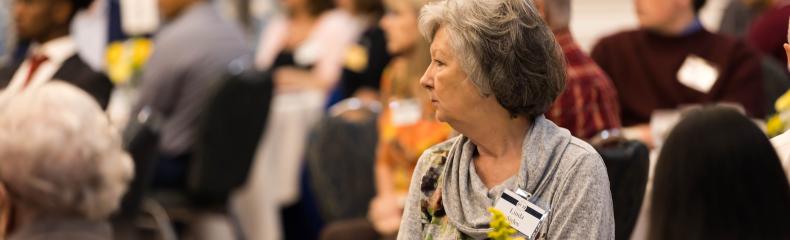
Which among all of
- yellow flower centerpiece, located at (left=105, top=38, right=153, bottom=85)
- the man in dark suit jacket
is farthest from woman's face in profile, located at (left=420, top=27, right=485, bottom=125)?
yellow flower centerpiece, located at (left=105, top=38, right=153, bottom=85)

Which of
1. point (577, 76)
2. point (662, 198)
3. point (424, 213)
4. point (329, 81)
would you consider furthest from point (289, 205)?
point (662, 198)

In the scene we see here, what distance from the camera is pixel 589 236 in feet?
7.22

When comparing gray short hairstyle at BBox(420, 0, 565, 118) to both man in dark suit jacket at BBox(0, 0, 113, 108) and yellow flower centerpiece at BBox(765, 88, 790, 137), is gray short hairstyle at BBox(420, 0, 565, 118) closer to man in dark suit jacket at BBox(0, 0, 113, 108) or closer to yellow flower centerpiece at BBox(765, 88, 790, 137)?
yellow flower centerpiece at BBox(765, 88, 790, 137)

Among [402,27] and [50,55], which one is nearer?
[402,27]

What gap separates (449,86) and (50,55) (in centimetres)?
286

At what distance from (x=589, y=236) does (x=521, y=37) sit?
341 millimetres

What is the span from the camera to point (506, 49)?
2.21 meters

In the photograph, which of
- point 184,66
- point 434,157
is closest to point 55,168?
point 434,157

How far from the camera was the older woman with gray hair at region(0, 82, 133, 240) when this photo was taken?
2.68m

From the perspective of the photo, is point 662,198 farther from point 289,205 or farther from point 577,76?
point 289,205

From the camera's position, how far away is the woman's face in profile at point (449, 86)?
2.28 meters

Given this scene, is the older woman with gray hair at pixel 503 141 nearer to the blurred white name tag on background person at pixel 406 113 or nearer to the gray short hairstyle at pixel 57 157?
the gray short hairstyle at pixel 57 157

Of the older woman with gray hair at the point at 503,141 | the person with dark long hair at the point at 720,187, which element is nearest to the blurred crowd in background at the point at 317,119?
the person with dark long hair at the point at 720,187

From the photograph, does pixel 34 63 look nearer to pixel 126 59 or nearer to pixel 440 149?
pixel 126 59
